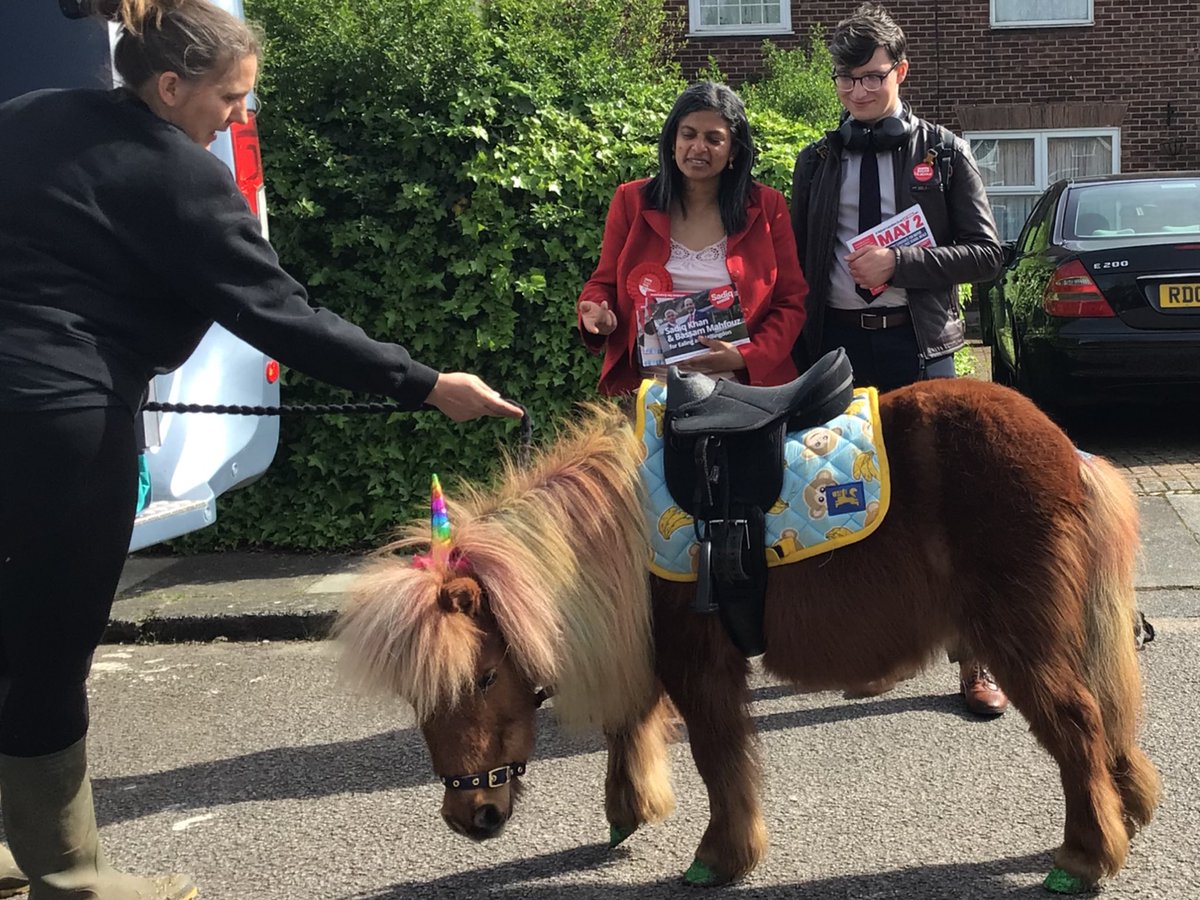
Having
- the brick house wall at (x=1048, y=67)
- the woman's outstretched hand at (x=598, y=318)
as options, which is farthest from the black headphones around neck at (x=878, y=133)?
the brick house wall at (x=1048, y=67)

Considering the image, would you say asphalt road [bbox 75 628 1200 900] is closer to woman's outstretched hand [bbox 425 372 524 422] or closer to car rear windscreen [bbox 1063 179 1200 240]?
woman's outstretched hand [bbox 425 372 524 422]

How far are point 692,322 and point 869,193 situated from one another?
80 cm

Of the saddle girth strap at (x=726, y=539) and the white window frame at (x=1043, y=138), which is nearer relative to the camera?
the saddle girth strap at (x=726, y=539)

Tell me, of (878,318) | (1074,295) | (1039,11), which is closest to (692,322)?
(878,318)

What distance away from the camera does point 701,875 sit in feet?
9.64

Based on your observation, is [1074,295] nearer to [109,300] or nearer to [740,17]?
[109,300]

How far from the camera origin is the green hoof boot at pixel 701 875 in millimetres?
2934

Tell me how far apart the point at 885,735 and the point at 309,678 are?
228 cm

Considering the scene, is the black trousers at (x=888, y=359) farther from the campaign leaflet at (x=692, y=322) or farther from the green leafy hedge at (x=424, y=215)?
the green leafy hedge at (x=424, y=215)

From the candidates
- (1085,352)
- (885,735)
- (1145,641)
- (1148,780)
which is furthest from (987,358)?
(1148,780)

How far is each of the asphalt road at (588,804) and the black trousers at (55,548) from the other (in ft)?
1.91

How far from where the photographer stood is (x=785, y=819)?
10.9 ft

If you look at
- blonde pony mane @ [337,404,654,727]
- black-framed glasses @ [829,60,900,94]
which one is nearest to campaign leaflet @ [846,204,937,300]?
black-framed glasses @ [829,60,900,94]

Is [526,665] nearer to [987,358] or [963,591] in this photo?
[963,591]
